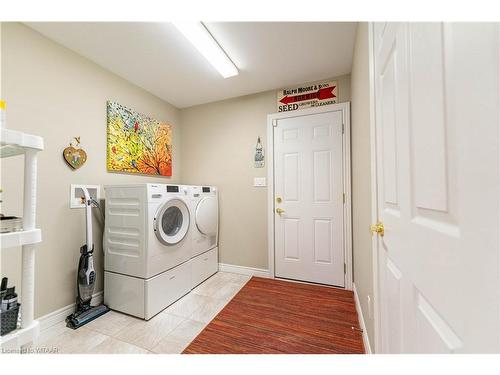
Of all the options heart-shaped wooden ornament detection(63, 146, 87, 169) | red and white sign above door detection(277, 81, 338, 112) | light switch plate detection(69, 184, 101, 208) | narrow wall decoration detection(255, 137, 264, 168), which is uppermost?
red and white sign above door detection(277, 81, 338, 112)

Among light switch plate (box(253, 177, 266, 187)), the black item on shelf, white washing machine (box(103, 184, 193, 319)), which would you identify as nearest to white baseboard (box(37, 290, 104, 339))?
white washing machine (box(103, 184, 193, 319))

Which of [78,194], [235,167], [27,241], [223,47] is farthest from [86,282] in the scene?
[223,47]

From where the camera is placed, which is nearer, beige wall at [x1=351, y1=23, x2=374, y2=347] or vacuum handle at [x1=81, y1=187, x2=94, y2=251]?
beige wall at [x1=351, y1=23, x2=374, y2=347]

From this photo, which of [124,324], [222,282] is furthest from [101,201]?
[222,282]

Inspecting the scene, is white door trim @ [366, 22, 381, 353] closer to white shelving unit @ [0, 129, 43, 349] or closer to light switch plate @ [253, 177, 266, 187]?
white shelving unit @ [0, 129, 43, 349]

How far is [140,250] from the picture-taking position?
1779 mm

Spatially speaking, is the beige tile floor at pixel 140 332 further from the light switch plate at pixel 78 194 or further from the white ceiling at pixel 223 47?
the white ceiling at pixel 223 47

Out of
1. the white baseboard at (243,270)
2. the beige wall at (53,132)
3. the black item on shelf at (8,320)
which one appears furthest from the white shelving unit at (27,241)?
the white baseboard at (243,270)

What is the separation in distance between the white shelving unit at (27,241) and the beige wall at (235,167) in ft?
7.33

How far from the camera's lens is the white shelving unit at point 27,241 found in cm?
58

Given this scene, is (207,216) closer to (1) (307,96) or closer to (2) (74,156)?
(2) (74,156)

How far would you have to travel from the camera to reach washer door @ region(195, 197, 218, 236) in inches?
94.9

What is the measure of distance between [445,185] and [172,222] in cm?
222
